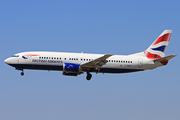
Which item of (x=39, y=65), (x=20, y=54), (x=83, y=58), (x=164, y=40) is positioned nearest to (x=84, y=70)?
(x=83, y=58)

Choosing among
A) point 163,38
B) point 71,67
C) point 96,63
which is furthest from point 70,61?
point 163,38

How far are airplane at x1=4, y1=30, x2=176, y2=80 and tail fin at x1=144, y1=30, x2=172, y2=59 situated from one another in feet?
1.35

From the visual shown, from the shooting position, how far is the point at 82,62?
51.5 meters

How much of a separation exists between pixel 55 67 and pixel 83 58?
476 centimetres

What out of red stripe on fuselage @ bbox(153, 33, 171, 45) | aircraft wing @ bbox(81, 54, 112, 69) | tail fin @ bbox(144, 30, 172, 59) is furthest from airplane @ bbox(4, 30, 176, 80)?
red stripe on fuselage @ bbox(153, 33, 171, 45)

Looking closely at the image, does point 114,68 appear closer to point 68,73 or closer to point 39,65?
point 68,73

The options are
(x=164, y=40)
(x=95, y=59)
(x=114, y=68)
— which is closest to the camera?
(x=95, y=59)

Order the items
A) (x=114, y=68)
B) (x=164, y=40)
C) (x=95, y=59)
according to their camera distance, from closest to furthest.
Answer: (x=95, y=59)
(x=114, y=68)
(x=164, y=40)

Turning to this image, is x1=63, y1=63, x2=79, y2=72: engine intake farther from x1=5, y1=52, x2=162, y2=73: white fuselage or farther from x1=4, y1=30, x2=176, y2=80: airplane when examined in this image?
x1=5, y1=52, x2=162, y2=73: white fuselage

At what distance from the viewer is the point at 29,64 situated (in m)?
51.2

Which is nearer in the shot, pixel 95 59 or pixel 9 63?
pixel 95 59

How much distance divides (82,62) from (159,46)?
46.5 feet

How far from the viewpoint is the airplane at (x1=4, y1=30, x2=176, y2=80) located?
50.6 m

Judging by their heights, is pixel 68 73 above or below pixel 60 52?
below
